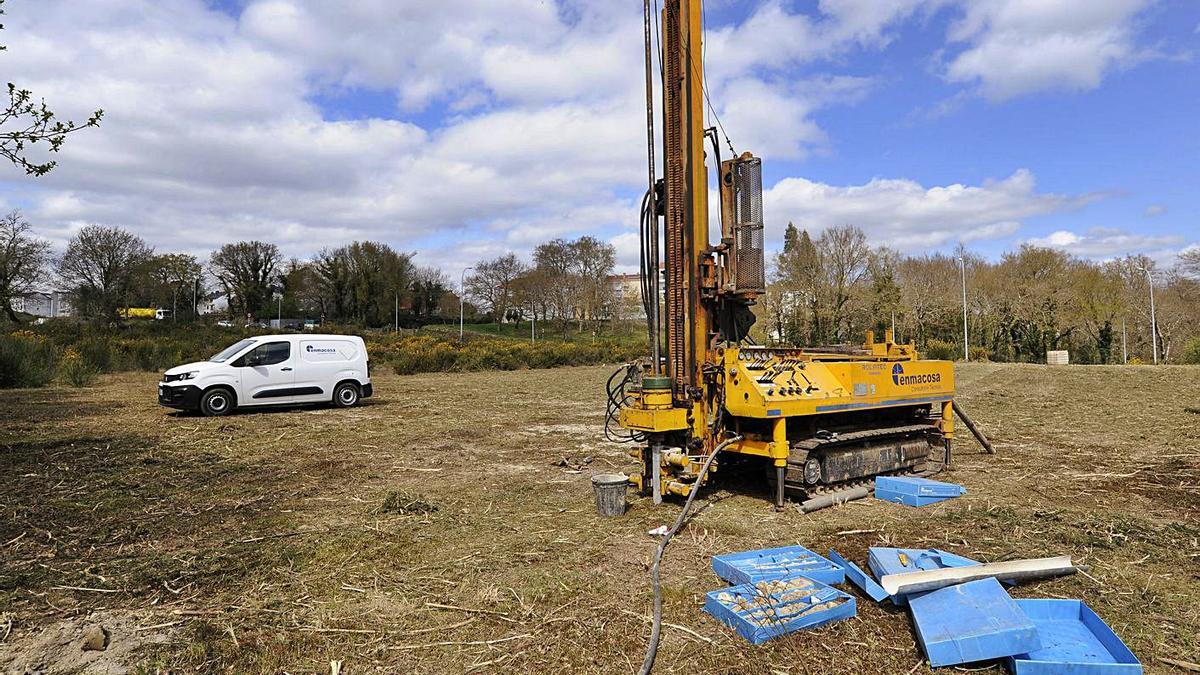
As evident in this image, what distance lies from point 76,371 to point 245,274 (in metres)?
48.7

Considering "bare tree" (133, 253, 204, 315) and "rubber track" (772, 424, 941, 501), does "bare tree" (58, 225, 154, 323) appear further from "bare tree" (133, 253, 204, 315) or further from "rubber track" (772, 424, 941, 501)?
"rubber track" (772, 424, 941, 501)

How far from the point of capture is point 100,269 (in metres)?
46.9

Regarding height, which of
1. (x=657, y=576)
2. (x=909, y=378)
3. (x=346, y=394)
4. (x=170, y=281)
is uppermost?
(x=170, y=281)

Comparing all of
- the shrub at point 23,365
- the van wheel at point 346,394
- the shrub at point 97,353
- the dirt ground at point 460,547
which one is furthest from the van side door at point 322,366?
the shrub at point 97,353

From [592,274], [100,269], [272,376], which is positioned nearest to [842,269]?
[592,274]

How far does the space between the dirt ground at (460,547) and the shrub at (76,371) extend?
11.9m

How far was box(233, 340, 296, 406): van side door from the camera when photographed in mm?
15219

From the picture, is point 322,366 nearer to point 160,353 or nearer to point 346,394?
point 346,394

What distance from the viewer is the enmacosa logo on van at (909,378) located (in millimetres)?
7973

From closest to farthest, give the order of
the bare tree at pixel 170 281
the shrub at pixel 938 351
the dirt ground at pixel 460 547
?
the dirt ground at pixel 460 547 < the shrub at pixel 938 351 < the bare tree at pixel 170 281

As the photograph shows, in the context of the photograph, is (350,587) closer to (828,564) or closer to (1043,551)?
(828,564)

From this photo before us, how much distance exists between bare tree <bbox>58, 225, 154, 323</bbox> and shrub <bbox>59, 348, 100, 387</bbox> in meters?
25.7

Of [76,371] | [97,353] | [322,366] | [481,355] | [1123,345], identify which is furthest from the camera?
[1123,345]

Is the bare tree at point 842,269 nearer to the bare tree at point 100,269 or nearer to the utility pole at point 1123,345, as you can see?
the utility pole at point 1123,345
